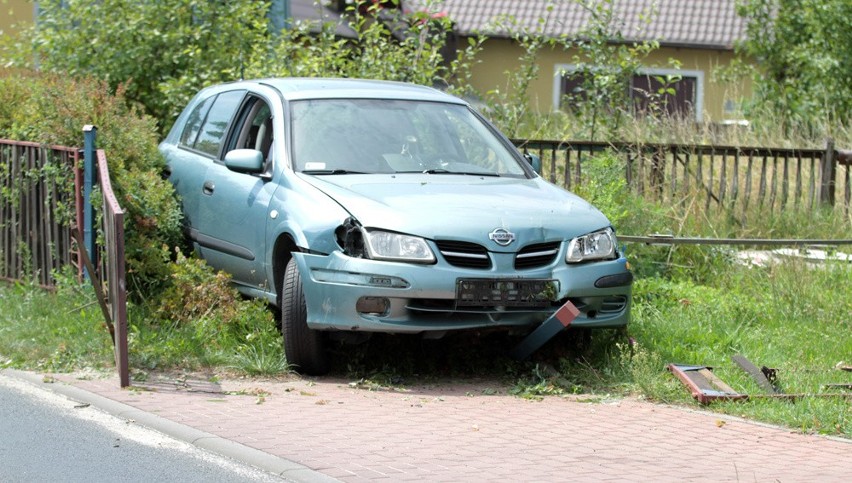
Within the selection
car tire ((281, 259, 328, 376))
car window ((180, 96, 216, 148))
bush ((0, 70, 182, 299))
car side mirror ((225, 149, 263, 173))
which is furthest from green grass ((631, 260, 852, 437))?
car window ((180, 96, 216, 148))

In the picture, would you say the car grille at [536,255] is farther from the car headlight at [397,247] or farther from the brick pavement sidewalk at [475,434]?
the brick pavement sidewalk at [475,434]

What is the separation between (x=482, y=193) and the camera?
27.5 feet

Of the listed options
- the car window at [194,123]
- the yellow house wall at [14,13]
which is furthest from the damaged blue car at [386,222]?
the yellow house wall at [14,13]

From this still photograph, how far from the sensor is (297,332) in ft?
26.0

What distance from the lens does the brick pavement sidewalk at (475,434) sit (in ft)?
19.5

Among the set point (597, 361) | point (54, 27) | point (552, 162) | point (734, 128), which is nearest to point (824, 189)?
point (734, 128)

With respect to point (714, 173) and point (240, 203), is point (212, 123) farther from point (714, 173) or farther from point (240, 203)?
point (714, 173)

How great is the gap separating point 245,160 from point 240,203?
0.49 meters

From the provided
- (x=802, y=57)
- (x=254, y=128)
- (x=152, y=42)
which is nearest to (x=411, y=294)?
(x=254, y=128)

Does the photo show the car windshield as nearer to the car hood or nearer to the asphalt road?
the car hood

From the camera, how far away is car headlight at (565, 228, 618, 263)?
8.01m

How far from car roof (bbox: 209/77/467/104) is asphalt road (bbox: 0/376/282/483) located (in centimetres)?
295

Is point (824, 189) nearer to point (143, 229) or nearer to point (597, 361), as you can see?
point (597, 361)

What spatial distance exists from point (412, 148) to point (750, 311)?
2865 millimetres
